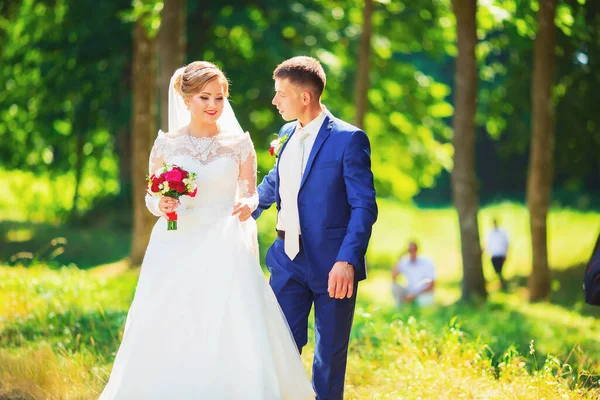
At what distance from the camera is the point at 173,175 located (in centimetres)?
526

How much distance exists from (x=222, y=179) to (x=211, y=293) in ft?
2.37

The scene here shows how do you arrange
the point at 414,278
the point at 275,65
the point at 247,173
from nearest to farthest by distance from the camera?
the point at 247,173 → the point at 414,278 → the point at 275,65

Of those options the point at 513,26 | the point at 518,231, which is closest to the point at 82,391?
the point at 513,26

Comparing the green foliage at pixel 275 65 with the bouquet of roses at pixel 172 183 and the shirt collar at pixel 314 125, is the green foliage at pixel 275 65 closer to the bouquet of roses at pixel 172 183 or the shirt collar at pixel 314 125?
the shirt collar at pixel 314 125

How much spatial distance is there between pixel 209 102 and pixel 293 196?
2.58 ft

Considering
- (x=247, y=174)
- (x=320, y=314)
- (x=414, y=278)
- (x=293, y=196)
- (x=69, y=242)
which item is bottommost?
(x=69, y=242)

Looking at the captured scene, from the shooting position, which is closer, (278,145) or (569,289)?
(278,145)

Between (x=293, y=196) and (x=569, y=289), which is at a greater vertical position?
(x=293, y=196)

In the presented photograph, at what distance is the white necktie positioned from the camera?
5.44m

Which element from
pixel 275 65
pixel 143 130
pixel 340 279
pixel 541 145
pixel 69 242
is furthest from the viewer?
pixel 69 242

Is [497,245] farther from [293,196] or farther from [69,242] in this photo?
[293,196]

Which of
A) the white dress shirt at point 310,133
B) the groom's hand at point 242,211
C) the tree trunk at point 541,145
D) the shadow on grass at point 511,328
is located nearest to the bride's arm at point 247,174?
the groom's hand at point 242,211

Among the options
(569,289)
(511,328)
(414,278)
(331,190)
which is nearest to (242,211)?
(331,190)

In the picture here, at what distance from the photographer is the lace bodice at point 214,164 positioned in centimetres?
556
